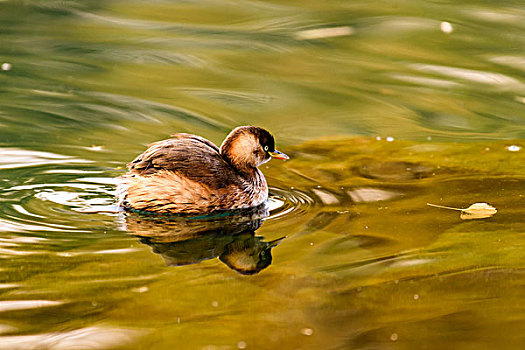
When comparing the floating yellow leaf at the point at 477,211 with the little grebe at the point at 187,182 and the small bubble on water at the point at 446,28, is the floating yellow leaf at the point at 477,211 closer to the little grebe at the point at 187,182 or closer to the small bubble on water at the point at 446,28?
the little grebe at the point at 187,182

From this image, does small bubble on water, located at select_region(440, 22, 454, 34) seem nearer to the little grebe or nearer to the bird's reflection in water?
the little grebe

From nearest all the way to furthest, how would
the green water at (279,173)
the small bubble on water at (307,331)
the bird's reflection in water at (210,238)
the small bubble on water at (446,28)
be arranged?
Answer: the small bubble on water at (307,331)
the green water at (279,173)
the bird's reflection in water at (210,238)
the small bubble on water at (446,28)

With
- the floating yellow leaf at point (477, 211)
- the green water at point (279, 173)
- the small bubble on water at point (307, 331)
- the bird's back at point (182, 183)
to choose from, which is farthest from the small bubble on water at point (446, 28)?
the small bubble on water at point (307, 331)

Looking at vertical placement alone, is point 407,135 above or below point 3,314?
below

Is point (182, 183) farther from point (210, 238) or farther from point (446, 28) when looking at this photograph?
point (446, 28)

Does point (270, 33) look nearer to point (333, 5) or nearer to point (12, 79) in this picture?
point (333, 5)

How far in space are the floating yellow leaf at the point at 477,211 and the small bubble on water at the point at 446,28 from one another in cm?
578

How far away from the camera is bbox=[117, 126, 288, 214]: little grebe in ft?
20.5

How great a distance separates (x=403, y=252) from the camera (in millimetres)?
5289

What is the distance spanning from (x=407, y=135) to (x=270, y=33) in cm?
362

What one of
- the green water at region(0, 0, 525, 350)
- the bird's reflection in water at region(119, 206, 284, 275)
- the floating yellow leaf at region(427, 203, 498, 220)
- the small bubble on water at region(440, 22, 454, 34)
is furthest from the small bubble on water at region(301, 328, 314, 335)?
the small bubble on water at region(440, 22, 454, 34)

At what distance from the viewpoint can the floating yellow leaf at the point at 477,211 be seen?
6.03 metres

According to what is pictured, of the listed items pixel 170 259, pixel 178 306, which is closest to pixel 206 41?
pixel 170 259

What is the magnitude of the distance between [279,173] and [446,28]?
521 cm
